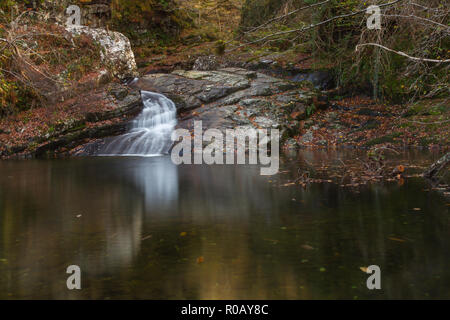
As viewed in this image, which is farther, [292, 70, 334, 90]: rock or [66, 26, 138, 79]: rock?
[292, 70, 334, 90]: rock

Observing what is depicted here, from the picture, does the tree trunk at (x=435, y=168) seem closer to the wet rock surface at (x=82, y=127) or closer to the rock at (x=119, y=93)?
the wet rock surface at (x=82, y=127)

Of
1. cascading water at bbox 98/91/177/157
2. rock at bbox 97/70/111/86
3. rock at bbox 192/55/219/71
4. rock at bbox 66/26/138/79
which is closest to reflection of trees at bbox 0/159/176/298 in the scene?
cascading water at bbox 98/91/177/157

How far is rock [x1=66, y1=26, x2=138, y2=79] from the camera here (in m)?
22.4

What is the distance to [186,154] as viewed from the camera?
1582cm

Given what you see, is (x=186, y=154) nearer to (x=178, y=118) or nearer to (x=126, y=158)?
(x=126, y=158)

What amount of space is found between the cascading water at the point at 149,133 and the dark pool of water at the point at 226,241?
795cm

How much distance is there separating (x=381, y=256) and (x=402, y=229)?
111cm

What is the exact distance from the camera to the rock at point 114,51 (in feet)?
73.6

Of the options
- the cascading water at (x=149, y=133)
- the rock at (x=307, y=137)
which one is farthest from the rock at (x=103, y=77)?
the rock at (x=307, y=137)

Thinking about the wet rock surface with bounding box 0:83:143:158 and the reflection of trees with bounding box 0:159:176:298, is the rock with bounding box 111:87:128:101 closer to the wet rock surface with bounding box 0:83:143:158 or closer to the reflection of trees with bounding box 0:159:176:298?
the wet rock surface with bounding box 0:83:143:158

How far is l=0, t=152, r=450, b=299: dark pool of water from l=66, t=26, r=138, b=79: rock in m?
15.1

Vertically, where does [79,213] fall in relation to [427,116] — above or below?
below

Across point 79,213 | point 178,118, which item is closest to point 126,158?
point 178,118

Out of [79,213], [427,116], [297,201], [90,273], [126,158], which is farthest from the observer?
[427,116]
